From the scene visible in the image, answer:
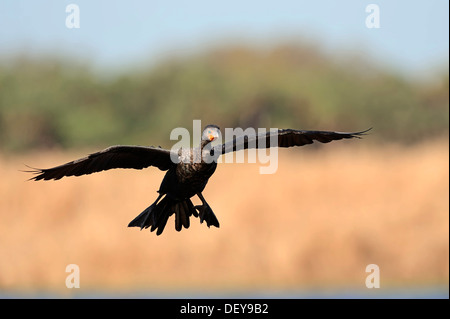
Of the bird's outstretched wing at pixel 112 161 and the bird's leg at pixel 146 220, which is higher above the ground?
the bird's outstretched wing at pixel 112 161

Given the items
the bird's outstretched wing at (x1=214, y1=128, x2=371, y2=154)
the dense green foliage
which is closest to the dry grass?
the bird's outstretched wing at (x1=214, y1=128, x2=371, y2=154)

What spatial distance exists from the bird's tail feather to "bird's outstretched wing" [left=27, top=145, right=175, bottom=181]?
332 millimetres

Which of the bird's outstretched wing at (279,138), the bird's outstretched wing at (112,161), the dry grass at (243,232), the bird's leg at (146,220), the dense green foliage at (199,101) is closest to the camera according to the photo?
the bird's outstretched wing at (279,138)

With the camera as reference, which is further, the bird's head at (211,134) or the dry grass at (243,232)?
the dry grass at (243,232)

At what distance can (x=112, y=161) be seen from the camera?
8.18 m

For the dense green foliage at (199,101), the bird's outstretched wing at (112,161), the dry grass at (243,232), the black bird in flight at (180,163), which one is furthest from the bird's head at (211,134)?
the dense green foliage at (199,101)

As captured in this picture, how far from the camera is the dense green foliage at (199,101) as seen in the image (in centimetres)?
2430

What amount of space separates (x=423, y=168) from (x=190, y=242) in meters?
4.13

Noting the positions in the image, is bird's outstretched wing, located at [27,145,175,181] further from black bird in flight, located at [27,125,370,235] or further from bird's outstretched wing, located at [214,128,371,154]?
bird's outstretched wing, located at [214,128,371,154]

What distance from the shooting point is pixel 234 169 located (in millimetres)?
15156

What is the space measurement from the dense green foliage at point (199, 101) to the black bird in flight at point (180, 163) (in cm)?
1436

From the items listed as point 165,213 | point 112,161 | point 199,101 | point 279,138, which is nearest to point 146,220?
point 165,213

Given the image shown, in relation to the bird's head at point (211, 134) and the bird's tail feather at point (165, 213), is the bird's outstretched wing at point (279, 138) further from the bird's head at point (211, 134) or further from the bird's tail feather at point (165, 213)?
the bird's tail feather at point (165, 213)

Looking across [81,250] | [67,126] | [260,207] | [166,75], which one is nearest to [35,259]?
[81,250]
